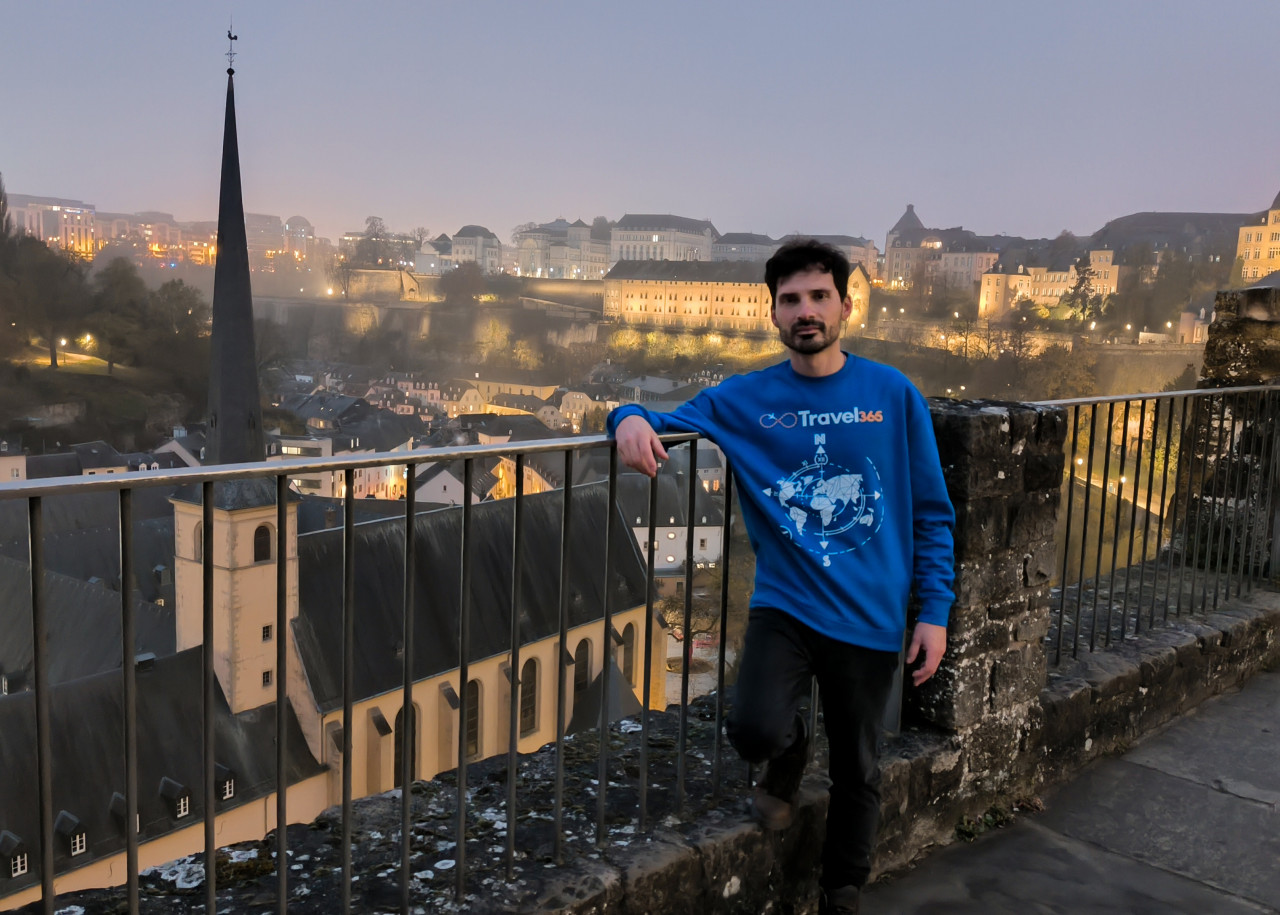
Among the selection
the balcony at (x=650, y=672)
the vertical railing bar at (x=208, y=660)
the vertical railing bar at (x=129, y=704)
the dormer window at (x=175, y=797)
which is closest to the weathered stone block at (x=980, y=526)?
the balcony at (x=650, y=672)

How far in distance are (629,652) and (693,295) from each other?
81.3 m

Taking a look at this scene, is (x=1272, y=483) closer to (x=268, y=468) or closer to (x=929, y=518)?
(x=929, y=518)

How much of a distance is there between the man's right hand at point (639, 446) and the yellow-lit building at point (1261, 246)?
80250 millimetres

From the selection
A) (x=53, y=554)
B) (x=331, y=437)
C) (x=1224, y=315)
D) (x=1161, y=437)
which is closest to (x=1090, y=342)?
(x=331, y=437)

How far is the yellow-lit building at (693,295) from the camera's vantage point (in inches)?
4011

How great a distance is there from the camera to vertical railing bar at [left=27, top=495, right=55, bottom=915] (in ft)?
4.82

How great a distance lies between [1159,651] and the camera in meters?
4.07

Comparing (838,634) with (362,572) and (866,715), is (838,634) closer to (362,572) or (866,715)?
(866,715)

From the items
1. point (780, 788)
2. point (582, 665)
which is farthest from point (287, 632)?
point (582, 665)

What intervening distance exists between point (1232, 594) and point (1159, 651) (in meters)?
A: 1.36

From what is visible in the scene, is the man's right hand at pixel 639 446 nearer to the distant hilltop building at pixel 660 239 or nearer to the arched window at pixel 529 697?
the arched window at pixel 529 697

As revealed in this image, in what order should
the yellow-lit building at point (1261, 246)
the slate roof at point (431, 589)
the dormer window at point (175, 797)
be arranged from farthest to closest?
the yellow-lit building at point (1261, 246)
the slate roof at point (431, 589)
the dormer window at point (175, 797)

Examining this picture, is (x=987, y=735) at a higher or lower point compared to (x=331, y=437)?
higher

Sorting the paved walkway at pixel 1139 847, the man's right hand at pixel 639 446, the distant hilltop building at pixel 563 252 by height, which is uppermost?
the distant hilltop building at pixel 563 252
